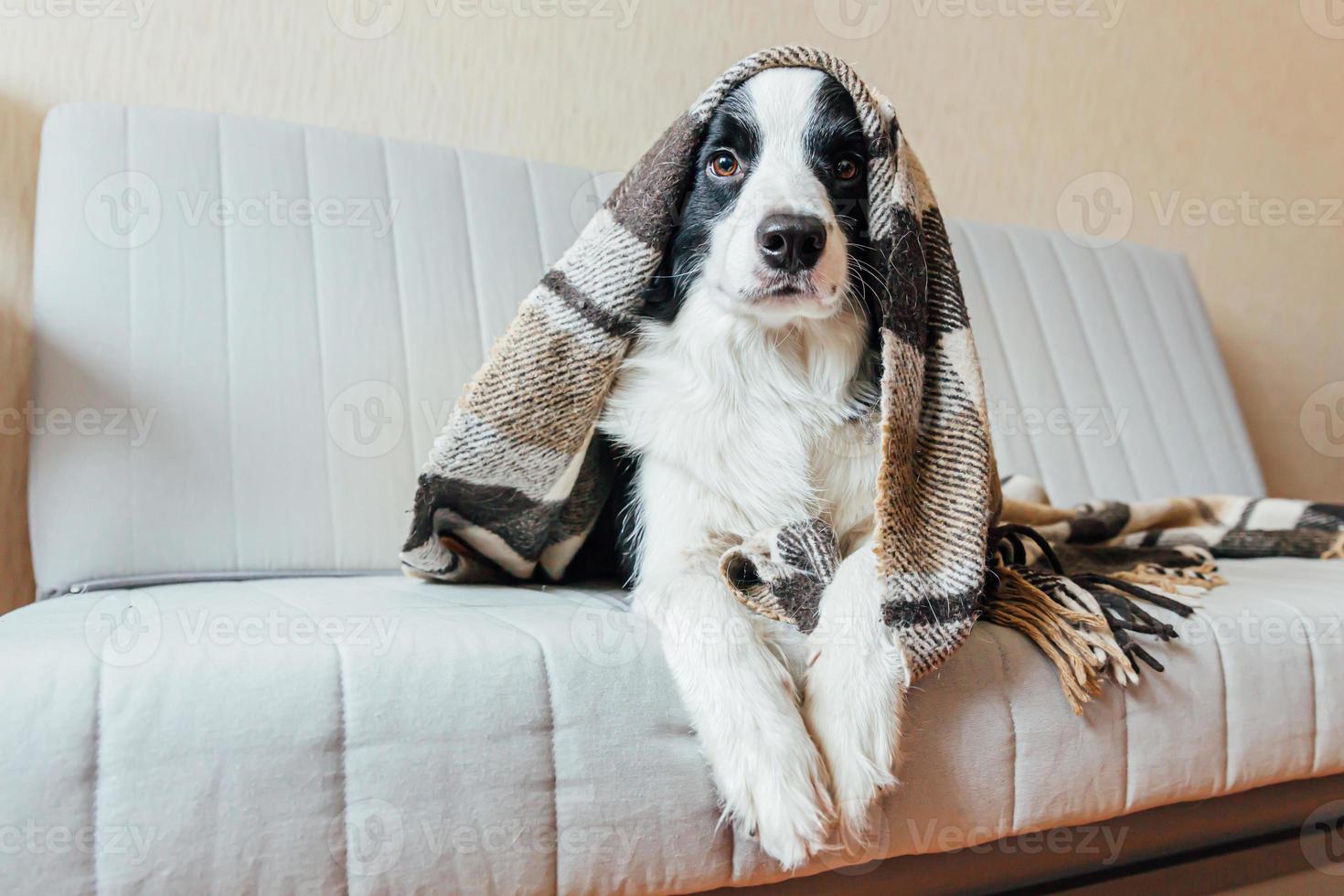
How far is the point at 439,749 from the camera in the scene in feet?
2.39

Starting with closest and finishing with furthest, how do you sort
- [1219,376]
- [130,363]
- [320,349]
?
[130,363] → [320,349] → [1219,376]

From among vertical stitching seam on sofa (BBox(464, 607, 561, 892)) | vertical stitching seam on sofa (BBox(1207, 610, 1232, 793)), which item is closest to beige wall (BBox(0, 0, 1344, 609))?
vertical stitching seam on sofa (BBox(464, 607, 561, 892))

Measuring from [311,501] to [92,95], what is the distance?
0.80 meters

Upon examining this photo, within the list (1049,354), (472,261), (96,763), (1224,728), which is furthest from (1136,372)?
(96,763)

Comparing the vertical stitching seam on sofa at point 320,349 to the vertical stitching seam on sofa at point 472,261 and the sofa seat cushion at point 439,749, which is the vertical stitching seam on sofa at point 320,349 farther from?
the sofa seat cushion at point 439,749

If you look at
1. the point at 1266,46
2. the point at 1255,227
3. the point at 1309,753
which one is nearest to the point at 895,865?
the point at 1309,753

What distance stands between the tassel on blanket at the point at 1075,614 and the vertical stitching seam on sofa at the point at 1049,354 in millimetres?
771

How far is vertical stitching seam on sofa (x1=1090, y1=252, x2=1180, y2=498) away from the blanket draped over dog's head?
965 mm

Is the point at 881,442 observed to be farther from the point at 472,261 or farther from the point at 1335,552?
the point at 1335,552

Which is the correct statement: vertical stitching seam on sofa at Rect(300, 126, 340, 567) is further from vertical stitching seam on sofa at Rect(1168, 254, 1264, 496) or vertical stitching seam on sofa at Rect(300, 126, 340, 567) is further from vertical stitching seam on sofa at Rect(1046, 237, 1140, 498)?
vertical stitching seam on sofa at Rect(1168, 254, 1264, 496)

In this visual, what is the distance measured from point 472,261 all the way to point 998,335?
3.40 feet

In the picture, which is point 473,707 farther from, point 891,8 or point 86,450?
point 891,8

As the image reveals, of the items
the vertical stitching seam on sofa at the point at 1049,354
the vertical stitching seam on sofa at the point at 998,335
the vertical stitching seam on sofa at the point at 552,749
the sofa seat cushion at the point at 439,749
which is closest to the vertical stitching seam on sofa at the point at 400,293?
the sofa seat cushion at the point at 439,749

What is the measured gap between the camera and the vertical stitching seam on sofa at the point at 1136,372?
1.97 m
